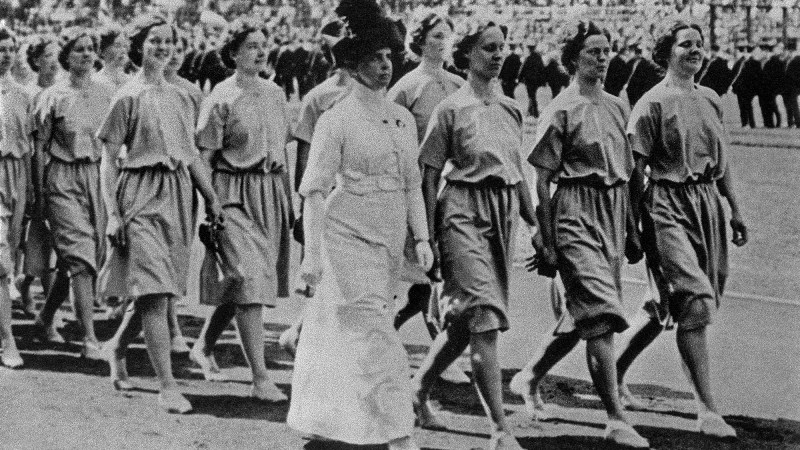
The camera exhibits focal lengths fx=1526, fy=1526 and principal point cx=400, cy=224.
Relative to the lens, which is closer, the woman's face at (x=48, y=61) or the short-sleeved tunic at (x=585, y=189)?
the short-sleeved tunic at (x=585, y=189)

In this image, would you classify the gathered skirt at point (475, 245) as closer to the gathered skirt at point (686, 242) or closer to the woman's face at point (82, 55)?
the gathered skirt at point (686, 242)

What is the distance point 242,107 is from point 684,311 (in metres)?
2.52

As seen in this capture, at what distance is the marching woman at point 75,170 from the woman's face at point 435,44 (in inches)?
82.8

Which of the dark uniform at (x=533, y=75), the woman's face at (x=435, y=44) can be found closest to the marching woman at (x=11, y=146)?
the woman's face at (x=435, y=44)

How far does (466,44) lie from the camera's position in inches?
279

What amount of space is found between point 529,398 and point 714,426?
3.15ft

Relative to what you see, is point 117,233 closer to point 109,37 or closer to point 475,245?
point 475,245

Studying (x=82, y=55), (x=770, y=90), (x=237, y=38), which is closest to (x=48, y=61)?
(x=82, y=55)

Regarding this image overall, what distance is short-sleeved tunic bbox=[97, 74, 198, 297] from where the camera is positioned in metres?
7.60

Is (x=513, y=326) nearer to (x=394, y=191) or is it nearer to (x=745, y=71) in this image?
(x=394, y=191)

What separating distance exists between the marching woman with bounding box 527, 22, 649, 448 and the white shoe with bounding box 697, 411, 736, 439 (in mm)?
475

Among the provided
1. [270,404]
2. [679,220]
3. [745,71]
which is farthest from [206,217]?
[745,71]

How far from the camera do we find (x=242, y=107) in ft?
26.2

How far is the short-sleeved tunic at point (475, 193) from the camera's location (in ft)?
22.6
